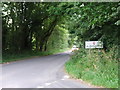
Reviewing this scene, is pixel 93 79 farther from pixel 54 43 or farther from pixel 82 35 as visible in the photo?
pixel 54 43

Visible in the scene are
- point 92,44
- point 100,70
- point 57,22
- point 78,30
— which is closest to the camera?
point 100,70

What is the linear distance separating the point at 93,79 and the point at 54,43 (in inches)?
1218

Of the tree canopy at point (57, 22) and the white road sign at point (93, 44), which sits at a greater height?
the tree canopy at point (57, 22)

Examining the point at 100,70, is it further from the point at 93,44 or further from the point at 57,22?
the point at 57,22

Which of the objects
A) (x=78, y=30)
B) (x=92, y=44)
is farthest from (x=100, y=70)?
(x=78, y=30)

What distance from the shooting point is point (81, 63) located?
10.2 m

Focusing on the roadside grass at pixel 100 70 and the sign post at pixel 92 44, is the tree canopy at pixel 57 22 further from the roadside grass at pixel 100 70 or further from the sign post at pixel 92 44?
the roadside grass at pixel 100 70

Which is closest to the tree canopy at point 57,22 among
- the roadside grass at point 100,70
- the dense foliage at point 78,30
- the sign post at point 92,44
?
the dense foliage at point 78,30

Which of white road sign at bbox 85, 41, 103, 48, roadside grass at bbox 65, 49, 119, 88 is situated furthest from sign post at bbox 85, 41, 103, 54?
roadside grass at bbox 65, 49, 119, 88

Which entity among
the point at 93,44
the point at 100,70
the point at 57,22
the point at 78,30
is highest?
the point at 57,22

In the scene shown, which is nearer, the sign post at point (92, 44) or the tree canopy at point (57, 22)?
the tree canopy at point (57, 22)

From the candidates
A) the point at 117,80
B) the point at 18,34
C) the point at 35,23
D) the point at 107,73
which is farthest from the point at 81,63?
the point at 35,23

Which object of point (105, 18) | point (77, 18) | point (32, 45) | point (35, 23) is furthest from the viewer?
point (32, 45)

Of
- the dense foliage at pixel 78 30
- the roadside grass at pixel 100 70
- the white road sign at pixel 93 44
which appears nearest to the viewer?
the roadside grass at pixel 100 70
